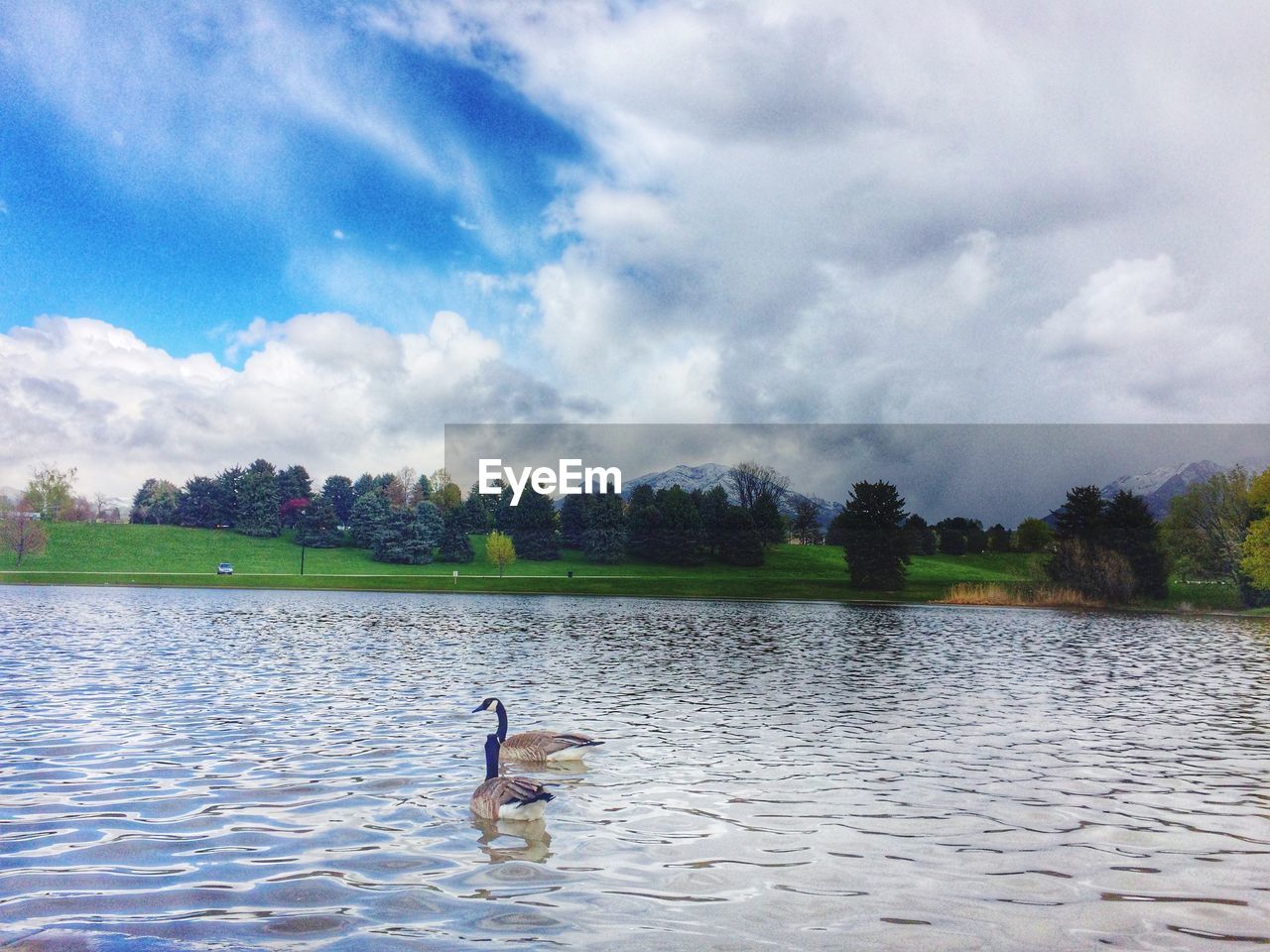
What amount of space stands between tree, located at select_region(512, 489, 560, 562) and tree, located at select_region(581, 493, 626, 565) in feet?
19.3

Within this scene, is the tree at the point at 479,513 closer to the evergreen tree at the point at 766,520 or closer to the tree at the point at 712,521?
the tree at the point at 712,521

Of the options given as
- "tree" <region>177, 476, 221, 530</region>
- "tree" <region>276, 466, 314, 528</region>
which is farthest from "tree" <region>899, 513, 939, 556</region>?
"tree" <region>177, 476, 221, 530</region>

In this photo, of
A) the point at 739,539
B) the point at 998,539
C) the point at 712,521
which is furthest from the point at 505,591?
the point at 998,539

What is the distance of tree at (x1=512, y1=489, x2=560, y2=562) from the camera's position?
504 feet

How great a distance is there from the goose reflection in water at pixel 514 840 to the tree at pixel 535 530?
141368 mm

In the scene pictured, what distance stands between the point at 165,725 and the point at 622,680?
44.0 feet

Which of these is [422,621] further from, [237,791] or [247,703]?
[237,791]

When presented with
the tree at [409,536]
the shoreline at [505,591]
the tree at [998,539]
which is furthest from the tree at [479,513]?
the tree at [998,539]

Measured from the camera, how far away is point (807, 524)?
184875 millimetres

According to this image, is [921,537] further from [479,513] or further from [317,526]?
[317,526]

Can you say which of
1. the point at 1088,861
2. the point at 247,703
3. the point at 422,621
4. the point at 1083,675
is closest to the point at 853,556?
the point at 422,621

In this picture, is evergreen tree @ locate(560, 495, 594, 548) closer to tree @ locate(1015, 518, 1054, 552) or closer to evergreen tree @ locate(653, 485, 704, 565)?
evergreen tree @ locate(653, 485, 704, 565)

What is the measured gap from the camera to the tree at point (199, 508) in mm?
182375

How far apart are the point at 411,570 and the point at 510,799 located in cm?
13438
